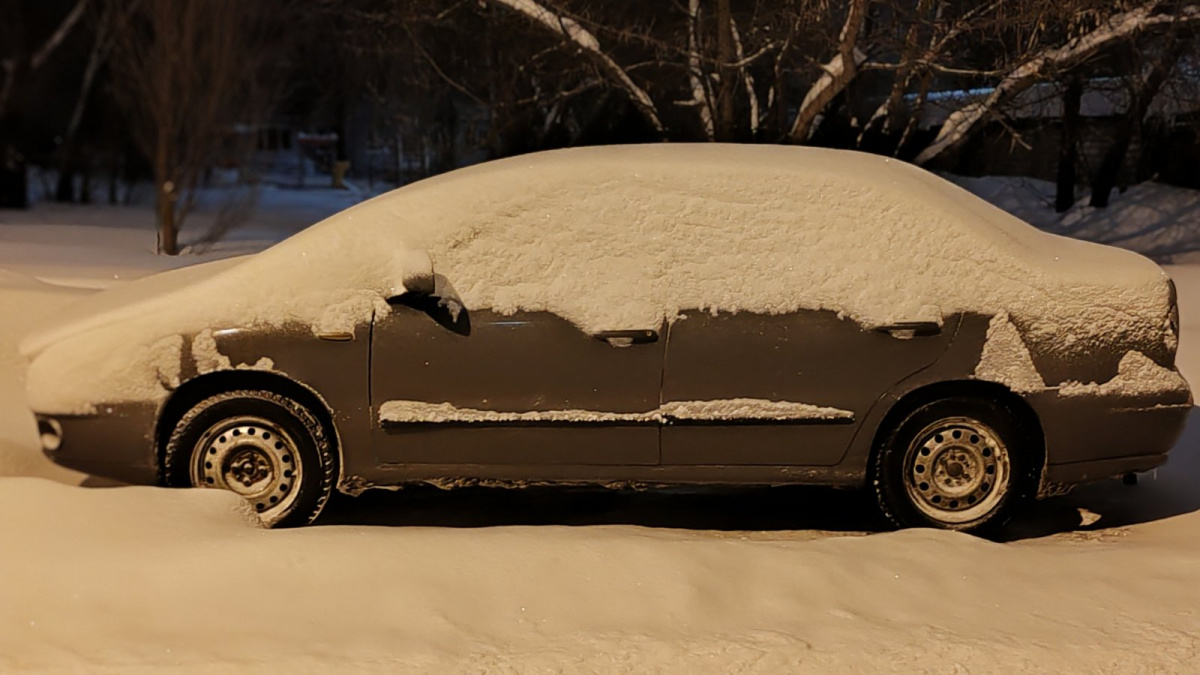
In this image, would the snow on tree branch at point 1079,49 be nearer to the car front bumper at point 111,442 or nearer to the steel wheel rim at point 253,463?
the steel wheel rim at point 253,463

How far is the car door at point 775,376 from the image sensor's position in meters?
4.74

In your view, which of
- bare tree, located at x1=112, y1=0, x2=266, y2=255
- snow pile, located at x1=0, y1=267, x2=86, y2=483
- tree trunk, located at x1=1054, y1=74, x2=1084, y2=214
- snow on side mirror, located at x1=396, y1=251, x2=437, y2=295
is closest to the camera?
snow on side mirror, located at x1=396, y1=251, x2=437, y2=295

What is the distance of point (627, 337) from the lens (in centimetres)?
471

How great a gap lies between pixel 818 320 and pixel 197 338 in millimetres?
2530

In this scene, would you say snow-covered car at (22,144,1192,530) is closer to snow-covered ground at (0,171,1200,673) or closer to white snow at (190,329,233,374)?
white snow at (190,329,233,374)

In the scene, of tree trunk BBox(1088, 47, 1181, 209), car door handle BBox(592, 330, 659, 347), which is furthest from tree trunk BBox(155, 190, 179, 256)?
tree trunk BBox(1088, 47, 1181, 209)

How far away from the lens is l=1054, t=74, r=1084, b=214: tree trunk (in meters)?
18.8

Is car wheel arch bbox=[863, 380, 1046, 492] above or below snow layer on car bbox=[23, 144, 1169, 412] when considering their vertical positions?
below

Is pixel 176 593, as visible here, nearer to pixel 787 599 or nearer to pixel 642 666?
pixel 642 666

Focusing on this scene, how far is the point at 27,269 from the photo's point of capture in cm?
908

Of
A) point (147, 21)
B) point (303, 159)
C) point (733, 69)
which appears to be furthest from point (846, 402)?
point (303, 159)

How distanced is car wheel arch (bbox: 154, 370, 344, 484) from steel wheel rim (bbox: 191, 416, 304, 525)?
130 millimetres

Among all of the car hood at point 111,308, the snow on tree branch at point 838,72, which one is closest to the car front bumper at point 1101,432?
the car hood at point 111,308

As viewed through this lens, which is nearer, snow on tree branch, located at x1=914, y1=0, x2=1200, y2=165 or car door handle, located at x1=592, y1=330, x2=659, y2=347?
car door handle, located at x1=592, y1=330, x2=659, y2=347
